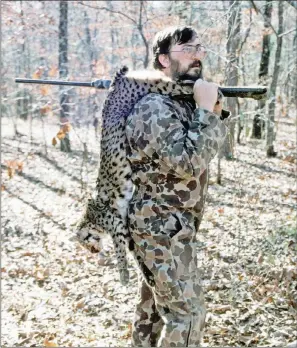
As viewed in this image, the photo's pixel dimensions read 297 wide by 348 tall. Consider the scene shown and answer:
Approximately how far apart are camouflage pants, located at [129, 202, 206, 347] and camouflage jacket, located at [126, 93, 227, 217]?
0.29 ft

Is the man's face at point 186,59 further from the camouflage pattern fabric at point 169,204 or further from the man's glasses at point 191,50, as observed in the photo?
the camouflage pattern fabric at point 169,204

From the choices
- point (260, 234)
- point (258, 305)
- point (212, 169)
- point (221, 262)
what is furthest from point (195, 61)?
point (212, 169)

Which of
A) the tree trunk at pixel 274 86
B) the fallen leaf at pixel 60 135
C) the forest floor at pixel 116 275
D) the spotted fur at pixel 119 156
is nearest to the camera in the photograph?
the spotted fur at pixel 119 156

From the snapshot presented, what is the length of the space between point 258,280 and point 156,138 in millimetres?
3135

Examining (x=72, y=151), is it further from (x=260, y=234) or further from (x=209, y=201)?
(x=260, y=234)

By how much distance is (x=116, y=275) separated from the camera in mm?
5688

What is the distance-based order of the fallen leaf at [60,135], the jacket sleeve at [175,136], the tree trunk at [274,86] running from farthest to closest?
the tree trunk at [274,86] < the fallen leaf at [60,135] < the jacket sleeve at [175,136]

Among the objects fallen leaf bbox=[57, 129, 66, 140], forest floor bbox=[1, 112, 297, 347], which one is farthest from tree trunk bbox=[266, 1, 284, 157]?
fallen leaf bbox=[57, 129, 66, 140]

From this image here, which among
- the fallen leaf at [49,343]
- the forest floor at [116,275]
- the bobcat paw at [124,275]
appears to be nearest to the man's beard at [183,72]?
the bobcat paw at [124,275]

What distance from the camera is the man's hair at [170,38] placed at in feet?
8.20

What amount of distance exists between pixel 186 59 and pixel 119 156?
2.17 feet

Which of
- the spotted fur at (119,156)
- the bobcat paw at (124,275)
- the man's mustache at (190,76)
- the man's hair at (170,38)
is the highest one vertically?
the man's hair at (170,38)

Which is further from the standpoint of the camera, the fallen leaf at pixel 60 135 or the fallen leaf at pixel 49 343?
the fallen leaf at pixel 60 135

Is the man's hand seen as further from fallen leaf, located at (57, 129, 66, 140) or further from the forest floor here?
fallen leaf, located at (57, 129, 66, 140)
